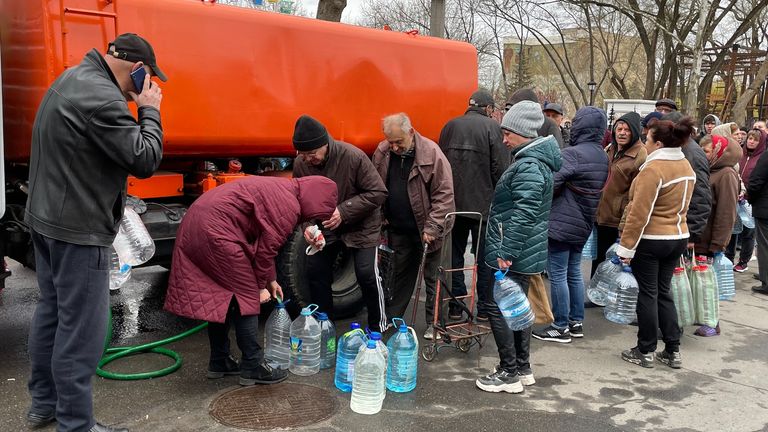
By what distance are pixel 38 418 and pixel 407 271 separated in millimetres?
2797

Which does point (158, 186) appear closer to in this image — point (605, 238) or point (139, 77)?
point (139, 77)

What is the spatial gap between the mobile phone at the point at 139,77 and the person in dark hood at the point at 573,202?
10.7 feet

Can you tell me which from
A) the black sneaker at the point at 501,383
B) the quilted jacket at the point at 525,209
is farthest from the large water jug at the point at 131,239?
the black sneaker at the point at 501,383

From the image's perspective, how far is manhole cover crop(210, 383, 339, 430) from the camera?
3.61 m

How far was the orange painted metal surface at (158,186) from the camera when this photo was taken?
4.51m

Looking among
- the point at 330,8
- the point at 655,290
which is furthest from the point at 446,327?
the point at 330,8

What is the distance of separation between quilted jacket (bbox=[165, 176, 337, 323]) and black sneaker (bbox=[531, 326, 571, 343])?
2385mm

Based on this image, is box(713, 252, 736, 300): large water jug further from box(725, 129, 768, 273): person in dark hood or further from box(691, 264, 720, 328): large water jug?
box(725, 129, 768, 273): person in dark hood

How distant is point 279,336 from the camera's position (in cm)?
443

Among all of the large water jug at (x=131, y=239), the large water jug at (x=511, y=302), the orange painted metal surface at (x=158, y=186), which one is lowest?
the large water jug at (x=511, y=302)

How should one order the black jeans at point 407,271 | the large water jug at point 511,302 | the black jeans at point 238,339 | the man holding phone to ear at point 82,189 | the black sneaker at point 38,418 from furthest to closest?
the black jeans at point 407,271, the large water jug at point 511,302, the black jeans at point 238,339, the black sneaker at point 38,418, the man holding phone to ear at point 82,189

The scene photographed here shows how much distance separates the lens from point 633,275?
4.73 meters

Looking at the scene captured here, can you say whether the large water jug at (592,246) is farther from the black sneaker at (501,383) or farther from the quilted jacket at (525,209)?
the black sneaker at (501,383)

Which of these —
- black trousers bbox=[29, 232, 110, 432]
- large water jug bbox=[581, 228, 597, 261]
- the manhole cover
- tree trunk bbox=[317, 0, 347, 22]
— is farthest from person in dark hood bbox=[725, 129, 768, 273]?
black trousers bbox=[29, 232, 110, 432]
